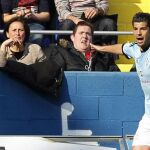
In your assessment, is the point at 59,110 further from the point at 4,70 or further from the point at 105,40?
the point at 105,40

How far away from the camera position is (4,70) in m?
6.22

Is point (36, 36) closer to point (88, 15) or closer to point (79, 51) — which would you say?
point (88, 15)

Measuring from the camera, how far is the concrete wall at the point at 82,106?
637 cm

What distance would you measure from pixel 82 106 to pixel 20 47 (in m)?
0.86

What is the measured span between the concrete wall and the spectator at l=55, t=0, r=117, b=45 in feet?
2.97

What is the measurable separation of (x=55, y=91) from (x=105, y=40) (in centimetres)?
124

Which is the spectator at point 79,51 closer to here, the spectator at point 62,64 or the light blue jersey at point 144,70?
the spectator at point 62,64

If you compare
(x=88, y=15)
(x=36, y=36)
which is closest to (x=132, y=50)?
(x=88, y=15)

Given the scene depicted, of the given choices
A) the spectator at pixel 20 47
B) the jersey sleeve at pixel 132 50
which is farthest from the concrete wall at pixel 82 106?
the jersey sleeve at pixel 132 50

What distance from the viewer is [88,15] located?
23.5ft

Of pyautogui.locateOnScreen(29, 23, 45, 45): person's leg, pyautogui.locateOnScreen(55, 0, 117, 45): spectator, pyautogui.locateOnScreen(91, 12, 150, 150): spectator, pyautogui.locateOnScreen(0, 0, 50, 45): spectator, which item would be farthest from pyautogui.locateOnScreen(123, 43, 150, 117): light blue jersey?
pyautogui.locateOnScreen(0, 0, 50, 45): spectator

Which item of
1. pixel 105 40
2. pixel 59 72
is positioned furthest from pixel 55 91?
pixel 105 40

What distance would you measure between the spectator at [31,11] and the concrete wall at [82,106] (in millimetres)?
1139

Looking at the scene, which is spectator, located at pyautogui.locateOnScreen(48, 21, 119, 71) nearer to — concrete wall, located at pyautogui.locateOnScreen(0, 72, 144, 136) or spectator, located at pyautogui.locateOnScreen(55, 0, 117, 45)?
concrete wall, located at pyautogui.locateOnScreen(0, 72, 144, 136)
